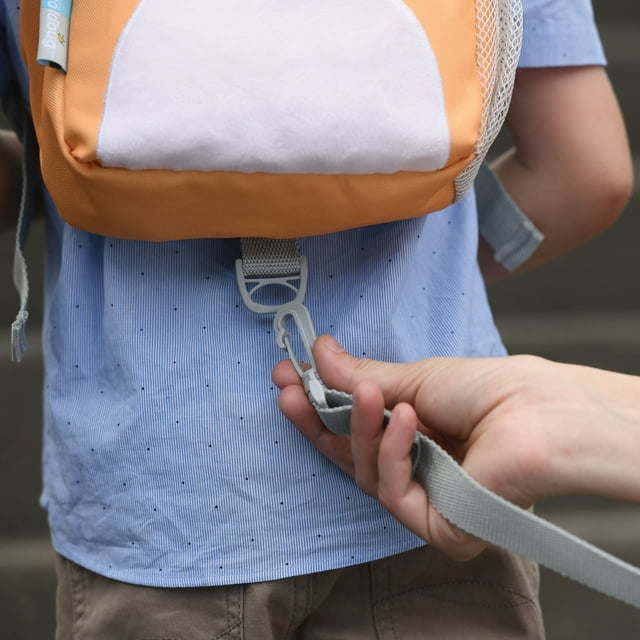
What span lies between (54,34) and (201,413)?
0.34m

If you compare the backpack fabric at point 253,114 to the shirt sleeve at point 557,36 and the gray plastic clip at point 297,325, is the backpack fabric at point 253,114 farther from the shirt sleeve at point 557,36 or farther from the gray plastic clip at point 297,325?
the shirt sleeve at point 557,36

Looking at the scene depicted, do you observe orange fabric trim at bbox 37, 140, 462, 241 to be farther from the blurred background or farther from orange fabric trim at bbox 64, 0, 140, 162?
the blurred background

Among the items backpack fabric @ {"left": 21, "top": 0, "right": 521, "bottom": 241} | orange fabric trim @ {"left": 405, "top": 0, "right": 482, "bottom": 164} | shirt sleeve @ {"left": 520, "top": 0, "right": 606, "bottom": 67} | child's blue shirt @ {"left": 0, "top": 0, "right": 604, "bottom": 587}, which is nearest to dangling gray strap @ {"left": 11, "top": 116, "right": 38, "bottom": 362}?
child's blue shirt @ {"left": 0, "top": 0, "right": 604, "bottom": 587}

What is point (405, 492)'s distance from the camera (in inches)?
33.7

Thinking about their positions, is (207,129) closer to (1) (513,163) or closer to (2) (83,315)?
(2) (83,315)

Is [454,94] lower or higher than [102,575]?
higher

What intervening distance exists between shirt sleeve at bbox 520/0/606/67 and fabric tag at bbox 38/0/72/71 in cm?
49

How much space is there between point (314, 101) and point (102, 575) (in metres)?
0.48

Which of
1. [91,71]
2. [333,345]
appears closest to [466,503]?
[333,345]

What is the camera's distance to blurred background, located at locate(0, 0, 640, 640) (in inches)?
80.1

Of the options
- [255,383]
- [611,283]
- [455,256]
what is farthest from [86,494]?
[611,283]

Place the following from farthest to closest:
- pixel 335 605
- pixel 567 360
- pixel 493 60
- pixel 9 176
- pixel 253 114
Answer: pixel 567 360
pixel 9 176
pixel 335 605
pixel 493 60
pixel 253 114

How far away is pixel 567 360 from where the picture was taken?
2125mm

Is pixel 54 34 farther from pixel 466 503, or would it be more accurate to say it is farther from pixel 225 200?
pixel 466 503
